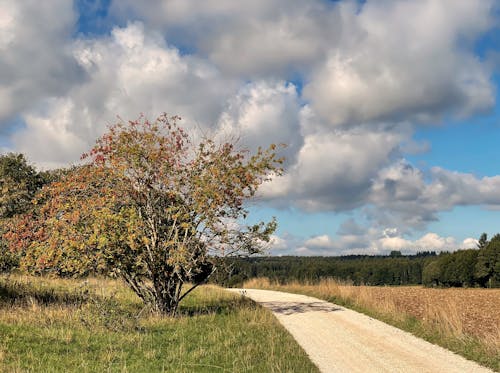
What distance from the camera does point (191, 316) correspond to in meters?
18.8

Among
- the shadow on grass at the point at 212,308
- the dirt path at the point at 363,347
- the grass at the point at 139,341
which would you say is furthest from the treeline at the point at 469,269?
the grass at the point at 139,341

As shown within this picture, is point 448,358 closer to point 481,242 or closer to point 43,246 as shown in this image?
point 43,246

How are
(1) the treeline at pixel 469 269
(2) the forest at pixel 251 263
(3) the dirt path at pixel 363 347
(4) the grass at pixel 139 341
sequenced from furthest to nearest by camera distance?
1. (1) the treeline at pixel 469 269
2. (2) the forest at pixel 251 263
3. (3) the dirt path at pixel 363 347
4. (4) the grass at pixel 139 341

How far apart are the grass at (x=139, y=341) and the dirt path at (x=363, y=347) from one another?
28.0 inches

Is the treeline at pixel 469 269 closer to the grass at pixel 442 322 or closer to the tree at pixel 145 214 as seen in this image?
the grass at pixel 442 322

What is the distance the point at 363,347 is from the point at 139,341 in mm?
6295

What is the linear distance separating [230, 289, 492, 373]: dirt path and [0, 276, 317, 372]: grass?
0.71m

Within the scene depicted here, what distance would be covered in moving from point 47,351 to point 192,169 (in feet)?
28.3

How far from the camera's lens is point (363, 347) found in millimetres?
13586

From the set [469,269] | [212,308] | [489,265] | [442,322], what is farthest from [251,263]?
[469,269]

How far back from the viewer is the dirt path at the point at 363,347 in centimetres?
1130

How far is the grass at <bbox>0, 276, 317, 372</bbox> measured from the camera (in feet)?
35.8

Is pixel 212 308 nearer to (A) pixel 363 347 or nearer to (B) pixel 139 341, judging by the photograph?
(B) pixel 139 341

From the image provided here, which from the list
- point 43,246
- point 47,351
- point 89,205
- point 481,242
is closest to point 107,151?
point 89,205
